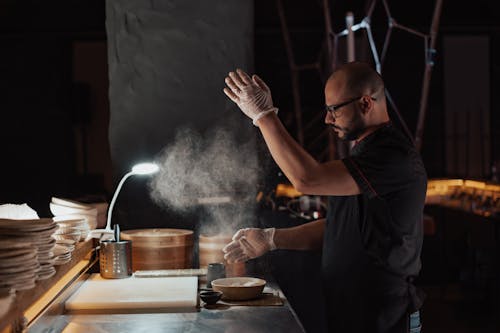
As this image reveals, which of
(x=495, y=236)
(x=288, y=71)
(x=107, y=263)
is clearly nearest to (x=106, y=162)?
(x=288, y=71)

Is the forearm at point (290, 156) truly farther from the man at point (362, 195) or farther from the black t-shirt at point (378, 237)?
the black t-shirt at point (378, 237)

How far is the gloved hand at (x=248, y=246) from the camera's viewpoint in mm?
3102

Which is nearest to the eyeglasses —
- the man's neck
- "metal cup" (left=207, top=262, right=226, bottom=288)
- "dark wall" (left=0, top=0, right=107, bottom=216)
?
the man's neck

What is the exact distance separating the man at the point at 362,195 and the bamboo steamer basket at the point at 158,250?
2.74ft

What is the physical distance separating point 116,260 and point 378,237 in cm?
126

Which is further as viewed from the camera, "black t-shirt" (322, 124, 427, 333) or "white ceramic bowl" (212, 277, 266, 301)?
"white ceramic bowl" (212, 277, 266, 301)

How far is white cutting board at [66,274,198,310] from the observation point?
2652mm

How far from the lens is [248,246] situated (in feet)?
10.2

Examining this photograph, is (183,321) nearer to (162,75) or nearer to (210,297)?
(210,297)

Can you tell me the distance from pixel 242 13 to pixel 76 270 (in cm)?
174

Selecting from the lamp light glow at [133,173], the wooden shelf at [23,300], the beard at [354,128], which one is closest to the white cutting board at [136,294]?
the wooden shelf at [23,300]

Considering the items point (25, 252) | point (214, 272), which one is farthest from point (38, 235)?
point (214, 272)

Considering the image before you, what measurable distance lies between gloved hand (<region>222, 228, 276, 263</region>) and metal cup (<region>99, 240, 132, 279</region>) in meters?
0.47

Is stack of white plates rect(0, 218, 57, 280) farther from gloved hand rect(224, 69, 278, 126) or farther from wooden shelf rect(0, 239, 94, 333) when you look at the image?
gloved hand rect(224, 69, 278, 126)
